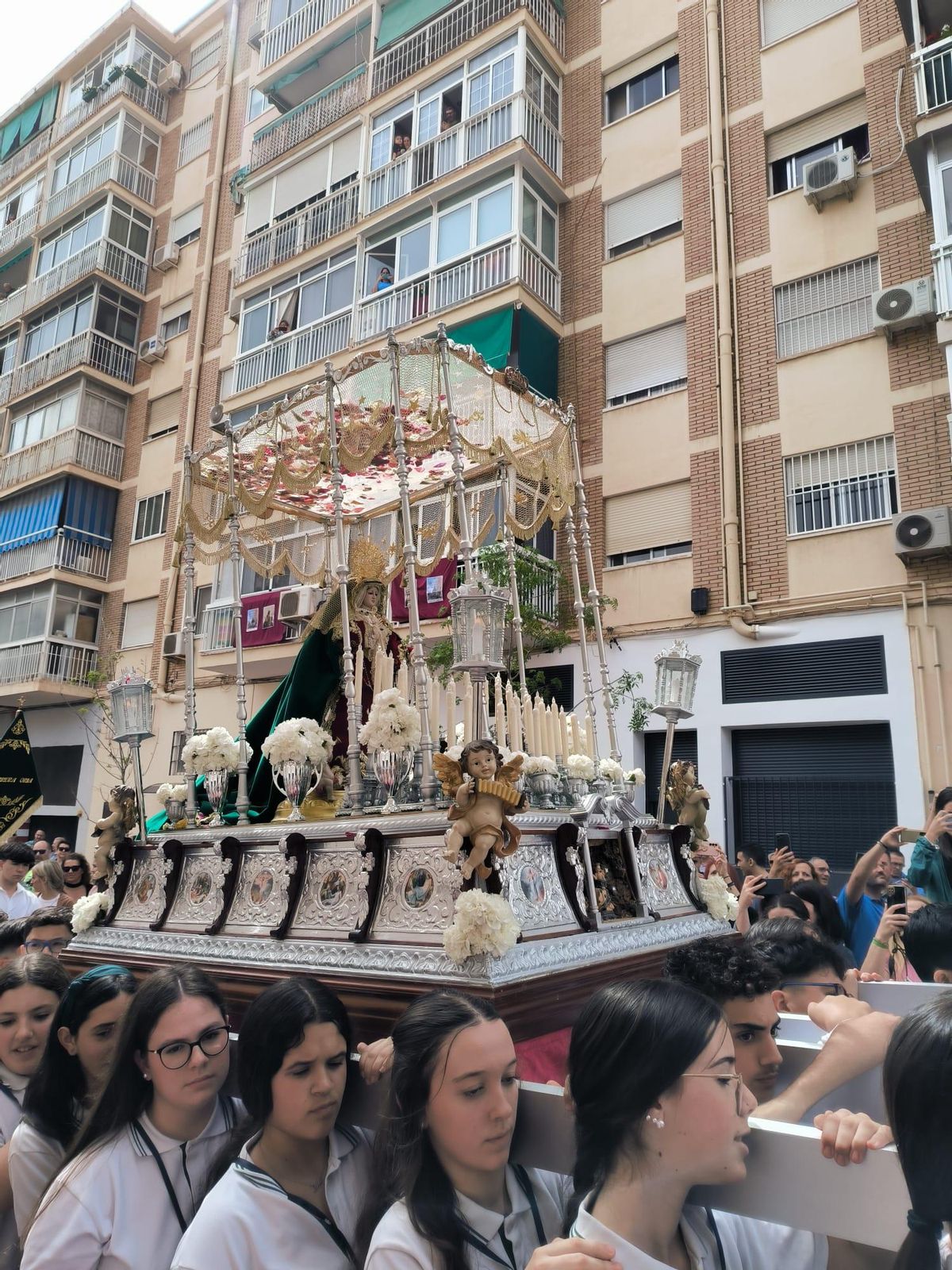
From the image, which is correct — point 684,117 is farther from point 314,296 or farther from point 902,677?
point 902,677

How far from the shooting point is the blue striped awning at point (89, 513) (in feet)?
62.0

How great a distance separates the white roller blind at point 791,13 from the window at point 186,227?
12.6 meters

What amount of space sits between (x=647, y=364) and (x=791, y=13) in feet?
16.6

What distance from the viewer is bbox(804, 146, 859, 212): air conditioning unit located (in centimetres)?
1108

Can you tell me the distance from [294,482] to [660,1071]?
471cm

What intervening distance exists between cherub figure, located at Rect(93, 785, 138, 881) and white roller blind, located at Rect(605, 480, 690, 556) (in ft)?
28.1

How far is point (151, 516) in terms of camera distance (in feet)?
62.4

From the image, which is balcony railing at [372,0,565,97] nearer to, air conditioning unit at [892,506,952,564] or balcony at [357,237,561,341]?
balcony at [357,237,561,341]

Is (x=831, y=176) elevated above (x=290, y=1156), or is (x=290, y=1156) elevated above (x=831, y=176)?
(x=831, y=176)

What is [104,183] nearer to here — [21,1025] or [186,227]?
[186,227]

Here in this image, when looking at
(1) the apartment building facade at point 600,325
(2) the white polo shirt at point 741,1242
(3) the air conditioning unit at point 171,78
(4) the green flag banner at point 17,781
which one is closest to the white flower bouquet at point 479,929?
(2) the white polo shirt at point 741,1242

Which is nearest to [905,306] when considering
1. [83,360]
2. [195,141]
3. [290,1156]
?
[290,1156]

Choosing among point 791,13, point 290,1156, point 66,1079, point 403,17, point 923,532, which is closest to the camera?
point 290,1156

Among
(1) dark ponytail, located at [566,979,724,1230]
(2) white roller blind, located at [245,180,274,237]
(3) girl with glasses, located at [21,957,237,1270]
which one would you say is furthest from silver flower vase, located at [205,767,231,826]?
A: (2) white roller blind, located at [245,180,274,237]
